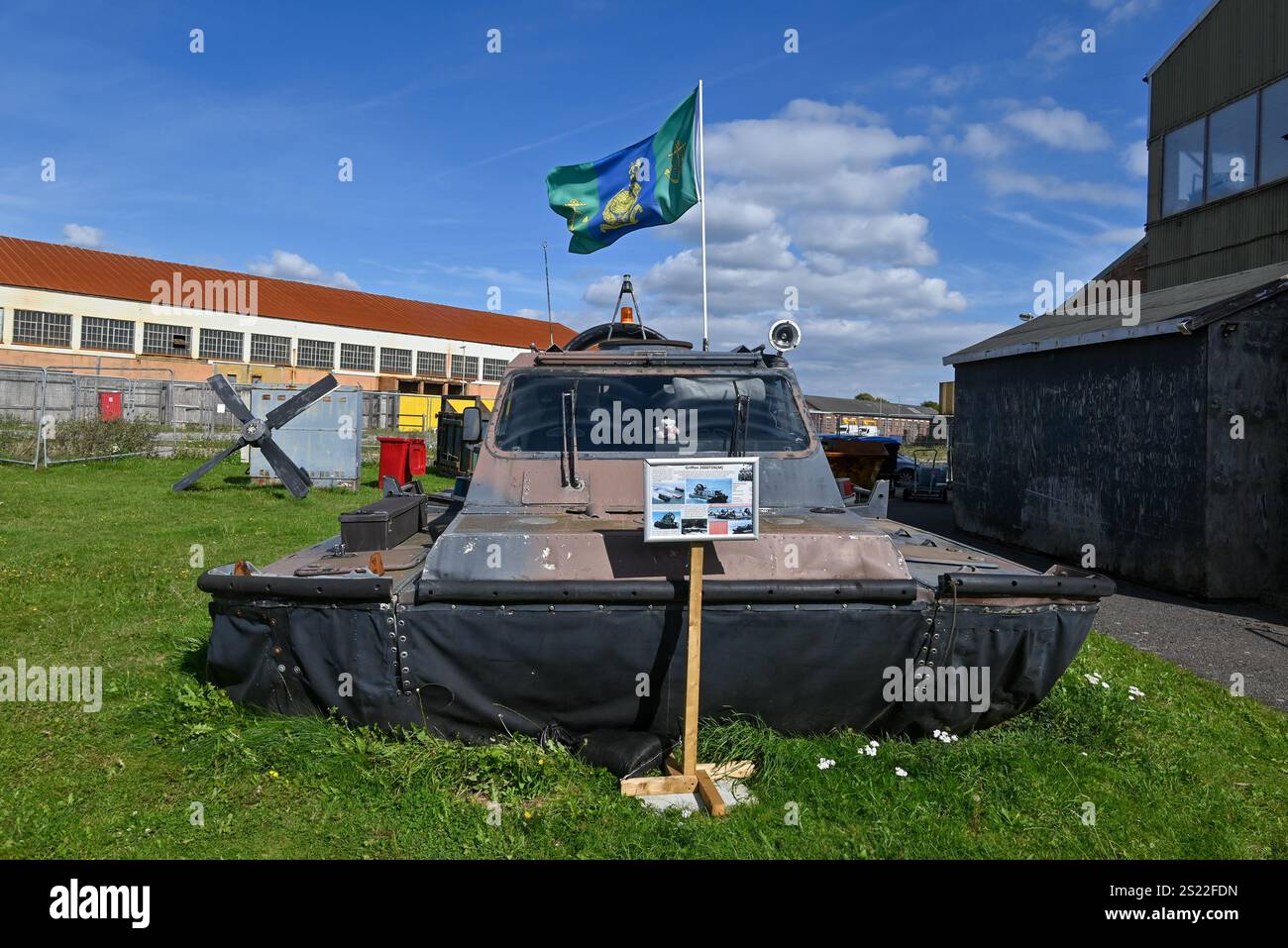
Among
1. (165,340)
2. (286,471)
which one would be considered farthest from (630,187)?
(165,340)

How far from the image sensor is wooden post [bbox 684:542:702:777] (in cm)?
349

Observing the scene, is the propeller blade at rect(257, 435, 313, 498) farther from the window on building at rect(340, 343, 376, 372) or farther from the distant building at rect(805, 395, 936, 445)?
the window on building at rect(340, 343, 376, 372)

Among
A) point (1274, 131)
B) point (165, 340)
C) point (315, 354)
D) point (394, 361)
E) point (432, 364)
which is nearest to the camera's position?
point (1274, 131)

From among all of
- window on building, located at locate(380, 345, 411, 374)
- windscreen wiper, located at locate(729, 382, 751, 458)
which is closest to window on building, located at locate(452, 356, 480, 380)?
window on building, located at locate(380, 345, 411, 374)

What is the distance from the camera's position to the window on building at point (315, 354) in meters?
46.5

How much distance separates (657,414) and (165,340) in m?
45.4

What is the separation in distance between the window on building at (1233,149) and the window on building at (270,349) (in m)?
41.8

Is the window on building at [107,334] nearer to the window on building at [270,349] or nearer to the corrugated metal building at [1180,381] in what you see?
the window on building at [270,349]

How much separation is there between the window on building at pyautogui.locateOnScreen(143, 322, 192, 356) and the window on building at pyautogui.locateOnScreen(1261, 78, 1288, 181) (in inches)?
1734

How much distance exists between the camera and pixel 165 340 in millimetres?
43375

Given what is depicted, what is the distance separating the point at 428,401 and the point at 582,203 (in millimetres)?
27718

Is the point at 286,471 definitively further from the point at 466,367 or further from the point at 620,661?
the point at 466,367

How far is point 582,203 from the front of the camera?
8.99 m
